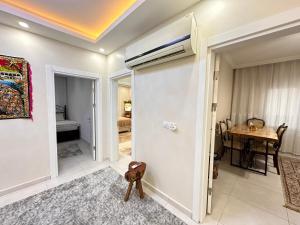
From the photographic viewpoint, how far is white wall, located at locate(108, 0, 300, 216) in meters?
1.23

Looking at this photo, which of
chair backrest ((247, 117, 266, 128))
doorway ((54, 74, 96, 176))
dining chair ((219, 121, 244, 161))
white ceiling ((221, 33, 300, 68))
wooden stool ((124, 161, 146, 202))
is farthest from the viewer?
chair backrest ((247, 117, 266, 128))

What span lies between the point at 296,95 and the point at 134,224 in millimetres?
4867

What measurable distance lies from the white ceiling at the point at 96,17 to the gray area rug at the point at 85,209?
8.15 ft

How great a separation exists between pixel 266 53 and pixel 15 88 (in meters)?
5.09

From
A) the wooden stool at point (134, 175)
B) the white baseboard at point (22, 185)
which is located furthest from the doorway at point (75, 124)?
the wooden stool at point (134, 175)

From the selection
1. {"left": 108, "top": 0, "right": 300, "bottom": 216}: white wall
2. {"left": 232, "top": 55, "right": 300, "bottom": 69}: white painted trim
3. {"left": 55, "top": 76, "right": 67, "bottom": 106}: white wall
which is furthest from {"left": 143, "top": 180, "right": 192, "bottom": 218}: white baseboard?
{"left": 55, "top": 76, "right": 67, "bottom": 106}: white wall

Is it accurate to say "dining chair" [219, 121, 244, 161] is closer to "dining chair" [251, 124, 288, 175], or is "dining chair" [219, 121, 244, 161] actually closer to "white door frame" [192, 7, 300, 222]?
"dining chair" [251, 124, 288, 175]

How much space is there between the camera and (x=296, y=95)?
3590mm

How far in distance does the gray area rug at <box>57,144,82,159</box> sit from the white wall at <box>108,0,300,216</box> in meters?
2.22

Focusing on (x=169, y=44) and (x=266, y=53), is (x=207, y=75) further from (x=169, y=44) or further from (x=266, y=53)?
(x=266, y=53)

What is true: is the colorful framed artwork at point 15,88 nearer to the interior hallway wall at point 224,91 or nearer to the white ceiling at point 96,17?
the white ceiling at point 96,17

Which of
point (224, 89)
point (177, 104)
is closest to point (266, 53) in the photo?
point (224, 89)

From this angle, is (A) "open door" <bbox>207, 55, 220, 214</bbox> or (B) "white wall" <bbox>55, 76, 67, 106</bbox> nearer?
(A) "open door" <bbox>207, 55, 220, 214</bbox>

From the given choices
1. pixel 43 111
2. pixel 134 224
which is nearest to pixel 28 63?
pixel 43 111
